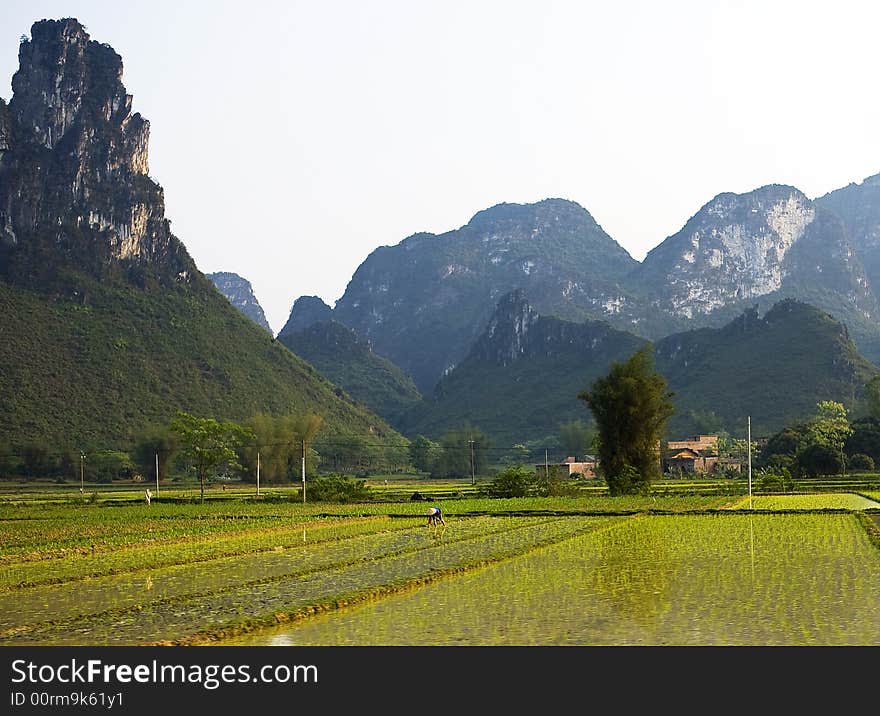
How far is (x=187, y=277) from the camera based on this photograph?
16112 cm

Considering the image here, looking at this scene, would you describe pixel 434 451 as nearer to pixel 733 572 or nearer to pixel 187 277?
pixel 187 277

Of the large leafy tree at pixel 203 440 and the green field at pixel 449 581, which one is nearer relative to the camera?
the green field at pixel 449 581

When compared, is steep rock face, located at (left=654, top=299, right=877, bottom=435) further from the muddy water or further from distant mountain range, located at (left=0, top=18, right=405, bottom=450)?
the muddy water

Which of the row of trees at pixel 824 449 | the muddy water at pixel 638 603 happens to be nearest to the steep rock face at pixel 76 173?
the row of trees at pixel 824 449

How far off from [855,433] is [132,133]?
402 ft

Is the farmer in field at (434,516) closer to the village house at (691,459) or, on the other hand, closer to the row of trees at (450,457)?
the village house at (691,459)

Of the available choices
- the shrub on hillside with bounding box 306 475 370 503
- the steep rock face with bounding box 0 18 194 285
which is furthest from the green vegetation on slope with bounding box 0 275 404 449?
the shrub on hillside with bounding box 306 475 370 503

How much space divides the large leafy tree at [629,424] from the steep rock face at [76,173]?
3745 inches

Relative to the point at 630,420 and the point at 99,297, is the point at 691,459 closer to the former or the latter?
the point at 630,420

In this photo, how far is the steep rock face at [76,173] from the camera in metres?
151

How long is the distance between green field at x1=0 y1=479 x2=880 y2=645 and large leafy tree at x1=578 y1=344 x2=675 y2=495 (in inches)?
993

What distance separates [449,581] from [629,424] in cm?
4951

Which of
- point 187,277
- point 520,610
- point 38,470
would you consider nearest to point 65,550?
point 520,610

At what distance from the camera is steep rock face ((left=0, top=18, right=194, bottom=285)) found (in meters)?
151
